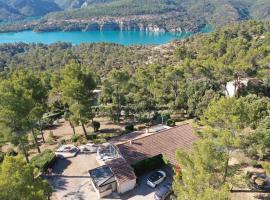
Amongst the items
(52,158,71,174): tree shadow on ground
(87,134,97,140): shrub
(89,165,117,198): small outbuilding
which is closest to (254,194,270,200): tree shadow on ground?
(89,165,117,198): small outbuilding

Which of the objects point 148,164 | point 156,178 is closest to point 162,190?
point 156,178

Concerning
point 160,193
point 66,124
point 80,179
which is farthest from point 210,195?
point 66,124

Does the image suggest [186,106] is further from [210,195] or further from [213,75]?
[210,195]

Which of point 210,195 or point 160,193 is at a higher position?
point 210,195

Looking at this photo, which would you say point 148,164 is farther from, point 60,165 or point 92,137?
point 92,137

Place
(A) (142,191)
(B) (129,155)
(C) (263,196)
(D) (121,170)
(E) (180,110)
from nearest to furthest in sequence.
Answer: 1. (C) (263,196)
2. (A) (142,191)
3. (D) (121,170)
4. (B) (129,155)
5. (E) (180,110)

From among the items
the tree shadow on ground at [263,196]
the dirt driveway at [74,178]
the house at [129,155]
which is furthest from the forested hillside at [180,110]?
the house at [129,155]

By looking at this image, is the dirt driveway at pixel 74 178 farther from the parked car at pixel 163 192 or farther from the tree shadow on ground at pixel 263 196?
the tree shadow on ground at pixel 263 196
